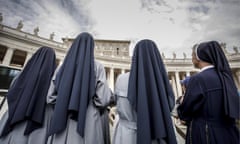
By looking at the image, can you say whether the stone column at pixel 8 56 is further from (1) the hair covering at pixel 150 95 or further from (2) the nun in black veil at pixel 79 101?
(1) the hair covering at pixel 150 95

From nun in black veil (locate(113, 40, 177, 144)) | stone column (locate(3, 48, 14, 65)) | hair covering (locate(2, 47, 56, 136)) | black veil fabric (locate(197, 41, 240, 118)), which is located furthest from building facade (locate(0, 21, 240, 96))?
black veil fabric (locate(197, 41, 240, 118))

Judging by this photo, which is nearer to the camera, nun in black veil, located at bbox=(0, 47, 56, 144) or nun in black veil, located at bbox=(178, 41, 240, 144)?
nun in black veil, located at bbox=(178, 41, 240, 144)

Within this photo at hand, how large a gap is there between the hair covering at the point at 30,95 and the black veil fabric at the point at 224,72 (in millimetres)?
2244

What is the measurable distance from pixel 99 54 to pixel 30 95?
14470 millimetres

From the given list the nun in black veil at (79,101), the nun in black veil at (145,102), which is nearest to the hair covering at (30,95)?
the nun in black veil at (79,101)

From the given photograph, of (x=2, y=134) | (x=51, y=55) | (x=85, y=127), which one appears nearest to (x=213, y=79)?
(x=85, y=127)

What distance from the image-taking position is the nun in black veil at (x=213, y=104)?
92cm

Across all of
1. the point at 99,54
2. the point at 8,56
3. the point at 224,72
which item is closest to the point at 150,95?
the point at 224,72

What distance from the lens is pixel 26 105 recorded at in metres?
1.27

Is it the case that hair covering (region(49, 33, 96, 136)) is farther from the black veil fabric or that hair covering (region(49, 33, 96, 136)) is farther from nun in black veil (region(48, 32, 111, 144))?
the black veil fabric

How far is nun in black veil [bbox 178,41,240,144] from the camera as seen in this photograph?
0.92 m

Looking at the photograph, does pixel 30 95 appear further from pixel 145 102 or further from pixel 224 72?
pixel 224 72

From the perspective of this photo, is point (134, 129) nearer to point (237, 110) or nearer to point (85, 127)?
point (85, 127)

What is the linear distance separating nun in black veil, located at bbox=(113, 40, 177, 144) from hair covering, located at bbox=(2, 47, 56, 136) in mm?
1136
